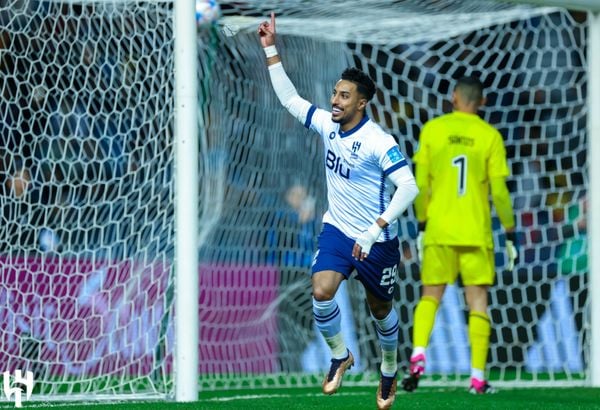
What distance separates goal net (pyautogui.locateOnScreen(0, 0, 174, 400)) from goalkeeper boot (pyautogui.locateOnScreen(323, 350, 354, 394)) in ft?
5.96

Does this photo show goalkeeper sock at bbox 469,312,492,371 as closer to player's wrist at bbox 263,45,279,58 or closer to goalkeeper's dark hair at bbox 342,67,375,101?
goalkeeper's dark hair at bbox 342,67,375,101

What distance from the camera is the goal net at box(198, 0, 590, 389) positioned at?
37.1 ft

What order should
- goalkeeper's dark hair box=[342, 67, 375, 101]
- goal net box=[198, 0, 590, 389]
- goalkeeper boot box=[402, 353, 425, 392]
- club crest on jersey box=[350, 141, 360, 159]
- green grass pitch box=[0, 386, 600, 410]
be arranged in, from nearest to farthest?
club crest on jersey box=[350, 141, 360, 159], goalkeeper's dark hair box=[342, 67, 375, 101], green grass pitch box=[0, 386, 600, 410], goalkeeper boot box=[402, 353, 425, 392], goal net box=[198, 0, 590, 389]

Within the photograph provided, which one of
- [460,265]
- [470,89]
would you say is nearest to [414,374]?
[460,265]

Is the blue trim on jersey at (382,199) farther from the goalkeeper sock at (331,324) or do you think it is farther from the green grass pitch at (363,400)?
the green grass pitch at (363,400)

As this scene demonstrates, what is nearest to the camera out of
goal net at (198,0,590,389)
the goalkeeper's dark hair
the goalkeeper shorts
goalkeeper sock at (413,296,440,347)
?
the goalkeeper's dark hair

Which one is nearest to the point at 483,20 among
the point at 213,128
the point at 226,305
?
the point at 213,128

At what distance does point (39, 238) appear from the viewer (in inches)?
373

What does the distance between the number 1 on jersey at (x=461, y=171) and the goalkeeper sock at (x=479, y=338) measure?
822mm

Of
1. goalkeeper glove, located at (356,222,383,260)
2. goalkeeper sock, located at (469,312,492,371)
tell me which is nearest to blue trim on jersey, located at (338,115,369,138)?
goalkeeper glove, located at (356,222,383,260)

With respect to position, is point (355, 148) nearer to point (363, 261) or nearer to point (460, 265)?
point (363, 261)

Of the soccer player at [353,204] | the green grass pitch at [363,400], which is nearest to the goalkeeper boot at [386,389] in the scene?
the soccer player at [353,204]

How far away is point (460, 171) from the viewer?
33.0ft

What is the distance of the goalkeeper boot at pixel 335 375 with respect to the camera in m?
7.43
